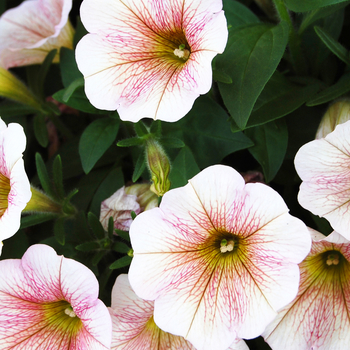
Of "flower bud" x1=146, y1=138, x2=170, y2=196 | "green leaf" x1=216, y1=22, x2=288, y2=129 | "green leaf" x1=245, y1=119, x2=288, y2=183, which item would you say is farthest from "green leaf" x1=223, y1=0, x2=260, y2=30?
"flower bud" x1=146, y1=138, x2=170, y2=196

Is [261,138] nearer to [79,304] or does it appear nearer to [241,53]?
[241,53]

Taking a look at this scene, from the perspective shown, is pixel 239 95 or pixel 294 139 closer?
pixel 239 95

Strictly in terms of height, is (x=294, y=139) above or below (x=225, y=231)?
above

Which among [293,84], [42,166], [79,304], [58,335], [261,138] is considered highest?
[293,84]

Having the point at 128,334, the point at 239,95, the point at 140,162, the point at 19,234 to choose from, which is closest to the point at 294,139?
the point at 239,95

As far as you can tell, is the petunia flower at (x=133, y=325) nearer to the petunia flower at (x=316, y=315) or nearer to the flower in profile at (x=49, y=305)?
the flower in profile at (x=49, y=305)

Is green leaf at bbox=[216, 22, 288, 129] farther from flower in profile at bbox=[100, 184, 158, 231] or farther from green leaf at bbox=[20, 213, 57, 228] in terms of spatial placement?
green leaf at bbox=[20, 213, 57, 228]
